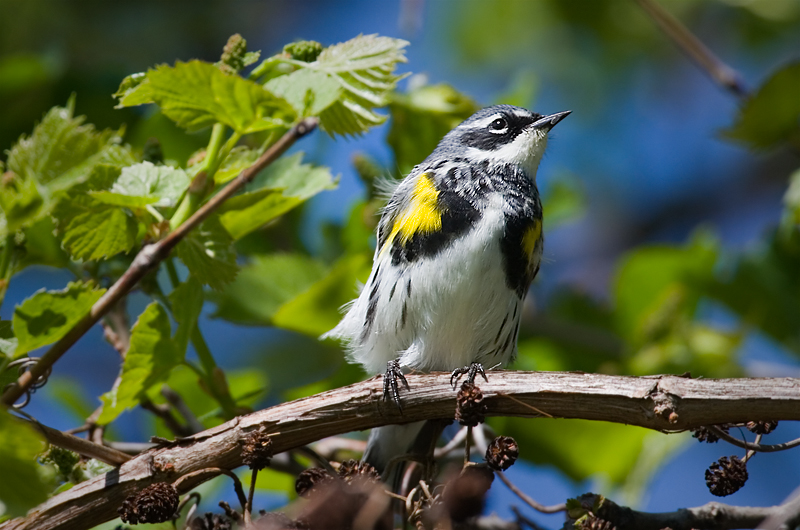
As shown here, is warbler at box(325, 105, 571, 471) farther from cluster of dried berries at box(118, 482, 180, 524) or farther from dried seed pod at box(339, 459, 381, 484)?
cluster of dried berries at box(118, 482, 180, 524)

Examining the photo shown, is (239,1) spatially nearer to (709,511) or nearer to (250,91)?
(250,91)

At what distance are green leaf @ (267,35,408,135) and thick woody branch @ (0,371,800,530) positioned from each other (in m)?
0.72

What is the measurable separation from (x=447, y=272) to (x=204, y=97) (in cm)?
112

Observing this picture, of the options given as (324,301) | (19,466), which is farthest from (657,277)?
(19,466)

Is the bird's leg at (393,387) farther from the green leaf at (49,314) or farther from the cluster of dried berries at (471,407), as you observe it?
the green leaf at (49,314)

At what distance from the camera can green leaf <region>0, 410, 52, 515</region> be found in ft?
4.37

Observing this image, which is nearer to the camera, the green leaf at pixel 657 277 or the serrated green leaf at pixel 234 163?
the serrated green leaf at pixel 234 163

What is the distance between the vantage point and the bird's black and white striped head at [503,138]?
3.21 m

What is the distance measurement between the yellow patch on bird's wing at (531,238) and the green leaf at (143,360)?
1332 mm

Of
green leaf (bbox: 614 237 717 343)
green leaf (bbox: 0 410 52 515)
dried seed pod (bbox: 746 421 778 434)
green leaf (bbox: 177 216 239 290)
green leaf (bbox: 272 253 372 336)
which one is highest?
green leaf (bbox: 614 237 717 343)

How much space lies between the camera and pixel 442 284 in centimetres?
279

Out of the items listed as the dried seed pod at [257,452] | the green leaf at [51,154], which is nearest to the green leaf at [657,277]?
the dried seed pod at [257,452]

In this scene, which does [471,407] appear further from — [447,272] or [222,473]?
[447,272]

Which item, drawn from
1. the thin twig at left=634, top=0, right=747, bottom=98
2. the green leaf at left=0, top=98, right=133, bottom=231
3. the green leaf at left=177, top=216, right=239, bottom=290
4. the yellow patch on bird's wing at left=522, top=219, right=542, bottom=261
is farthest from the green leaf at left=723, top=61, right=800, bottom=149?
the green leaf at left=0, top=98, right=133, bottom=231
